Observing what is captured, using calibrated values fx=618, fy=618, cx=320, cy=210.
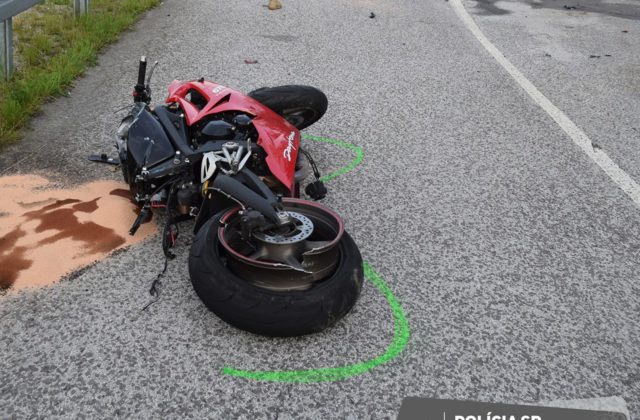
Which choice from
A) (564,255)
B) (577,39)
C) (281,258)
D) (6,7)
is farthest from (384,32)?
(281,258)

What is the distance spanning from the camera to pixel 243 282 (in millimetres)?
2830

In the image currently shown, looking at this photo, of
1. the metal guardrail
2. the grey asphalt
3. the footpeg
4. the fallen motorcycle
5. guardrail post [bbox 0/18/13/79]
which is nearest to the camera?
the grey asphalt

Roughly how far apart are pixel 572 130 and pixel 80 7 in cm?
585

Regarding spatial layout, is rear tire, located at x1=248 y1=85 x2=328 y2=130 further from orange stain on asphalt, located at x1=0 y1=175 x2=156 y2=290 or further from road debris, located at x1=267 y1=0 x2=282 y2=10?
road debris, located at x1=267 y1=0 x2=282 y2=10

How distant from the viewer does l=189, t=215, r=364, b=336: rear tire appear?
2766 millimetres

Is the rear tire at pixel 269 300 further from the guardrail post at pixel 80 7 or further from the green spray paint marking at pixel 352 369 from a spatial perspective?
the guardrail post at pixel 80 7

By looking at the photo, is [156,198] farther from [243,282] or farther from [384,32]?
[384,32]

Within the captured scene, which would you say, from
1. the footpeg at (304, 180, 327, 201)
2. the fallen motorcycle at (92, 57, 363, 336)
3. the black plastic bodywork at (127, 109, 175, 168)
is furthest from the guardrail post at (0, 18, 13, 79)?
the footpeg at (304, 180, 327, 201)

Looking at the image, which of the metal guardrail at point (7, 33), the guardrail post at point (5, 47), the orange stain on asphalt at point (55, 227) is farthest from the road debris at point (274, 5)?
the orange stain on asphalt at point (55, 227)

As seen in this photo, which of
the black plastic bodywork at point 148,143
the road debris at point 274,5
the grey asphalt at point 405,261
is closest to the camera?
the grey asphalt at point 405,261

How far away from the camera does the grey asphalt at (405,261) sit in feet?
8.80

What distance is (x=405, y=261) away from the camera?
365 centimetres

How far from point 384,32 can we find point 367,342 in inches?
261

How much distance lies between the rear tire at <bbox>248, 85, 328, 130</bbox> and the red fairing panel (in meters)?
0.26
